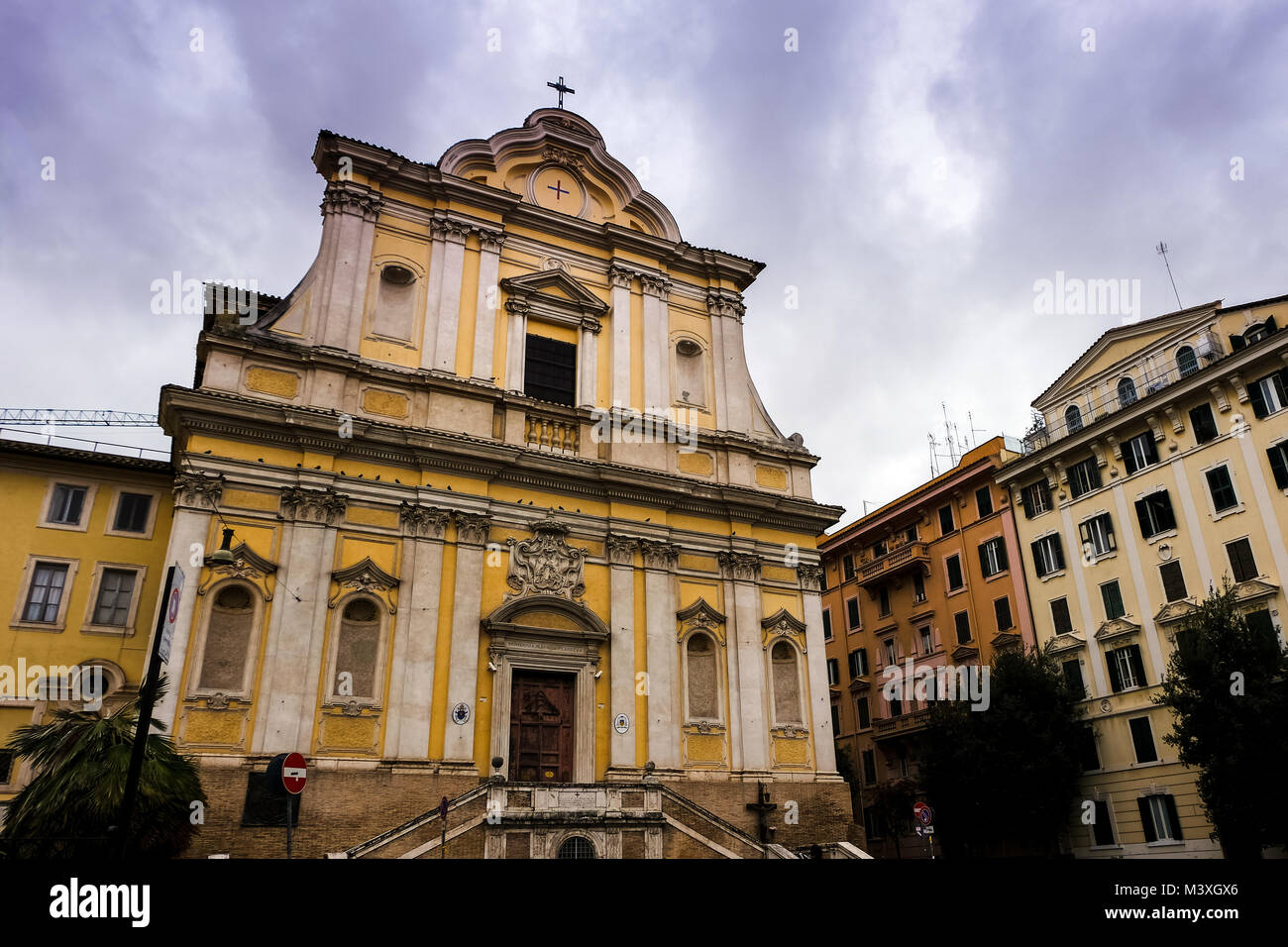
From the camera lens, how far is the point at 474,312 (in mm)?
25109

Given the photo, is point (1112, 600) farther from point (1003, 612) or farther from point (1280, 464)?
point (1280, 464)

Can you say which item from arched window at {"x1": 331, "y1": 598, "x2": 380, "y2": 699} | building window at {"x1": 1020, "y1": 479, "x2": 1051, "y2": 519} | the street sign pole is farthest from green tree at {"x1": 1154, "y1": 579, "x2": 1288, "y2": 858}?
the street sign pole

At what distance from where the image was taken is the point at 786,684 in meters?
25.2

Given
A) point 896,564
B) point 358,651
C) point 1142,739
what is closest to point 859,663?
point 896,564

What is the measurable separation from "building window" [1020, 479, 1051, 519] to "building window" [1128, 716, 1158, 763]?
8698 mm

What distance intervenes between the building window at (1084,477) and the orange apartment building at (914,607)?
9.75 feet

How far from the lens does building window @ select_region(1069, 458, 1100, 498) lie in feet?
108

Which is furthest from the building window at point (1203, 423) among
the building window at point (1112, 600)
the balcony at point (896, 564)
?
the balcony at point (896, 564)

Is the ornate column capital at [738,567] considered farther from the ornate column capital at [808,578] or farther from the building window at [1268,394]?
the building window at [1268,394]

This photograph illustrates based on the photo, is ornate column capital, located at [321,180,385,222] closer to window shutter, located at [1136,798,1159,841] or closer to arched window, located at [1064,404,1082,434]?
arched window, located at [1064,404,1082,434]

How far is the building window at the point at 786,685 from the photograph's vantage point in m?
24.8

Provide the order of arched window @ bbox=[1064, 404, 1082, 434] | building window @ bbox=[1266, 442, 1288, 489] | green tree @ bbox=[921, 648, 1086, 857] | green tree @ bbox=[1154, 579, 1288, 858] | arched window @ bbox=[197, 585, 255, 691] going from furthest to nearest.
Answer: arched window @ bbox=[1064, 404, 1082, 434], green tree @ bbox=[921, 648, 1086, 857], building window @ bbox=[1266, 442, 1288, 489], green tree @ bbox=[1154, 579, 1288, 858], arched window @ bbox=[197, 585, 255, 691]

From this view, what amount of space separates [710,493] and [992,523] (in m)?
16.7
